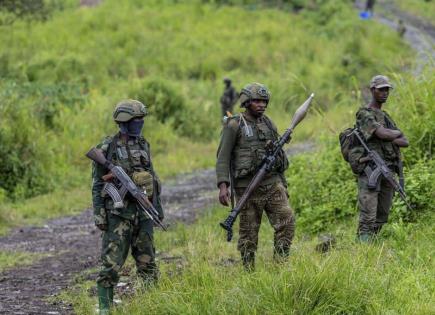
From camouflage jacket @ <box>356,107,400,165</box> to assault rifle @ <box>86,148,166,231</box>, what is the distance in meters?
2.22

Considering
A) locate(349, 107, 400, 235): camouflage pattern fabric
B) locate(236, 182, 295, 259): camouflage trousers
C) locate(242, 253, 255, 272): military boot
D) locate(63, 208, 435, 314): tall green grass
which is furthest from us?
locate(349, 107, 400, 235): camouflage pattern fabric

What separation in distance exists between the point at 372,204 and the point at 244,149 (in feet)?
4.78

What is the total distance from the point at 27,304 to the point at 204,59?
75.6ft

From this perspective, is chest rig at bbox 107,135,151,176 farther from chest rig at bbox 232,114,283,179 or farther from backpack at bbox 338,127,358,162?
backpack at bbox 338,127,358,162

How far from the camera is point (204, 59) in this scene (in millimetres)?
28609

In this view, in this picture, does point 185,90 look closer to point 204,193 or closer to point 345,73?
point 345,73

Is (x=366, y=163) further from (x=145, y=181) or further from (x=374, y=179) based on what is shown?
(x=145, y=181)

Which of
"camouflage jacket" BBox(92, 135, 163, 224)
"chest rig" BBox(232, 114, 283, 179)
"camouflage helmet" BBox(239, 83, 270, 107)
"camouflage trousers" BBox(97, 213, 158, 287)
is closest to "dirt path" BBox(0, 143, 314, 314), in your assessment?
"camouflage trousers" BBox(97, 213, 158, 287)

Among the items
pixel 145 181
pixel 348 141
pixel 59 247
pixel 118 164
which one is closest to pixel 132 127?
pixel 118 164

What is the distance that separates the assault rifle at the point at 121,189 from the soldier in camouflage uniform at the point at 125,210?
61mm

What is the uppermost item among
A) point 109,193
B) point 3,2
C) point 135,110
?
point 3,2

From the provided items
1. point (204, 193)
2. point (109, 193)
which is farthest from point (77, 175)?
point (109, 193)

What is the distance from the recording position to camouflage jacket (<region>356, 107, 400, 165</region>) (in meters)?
6.50

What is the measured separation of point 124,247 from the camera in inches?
214
